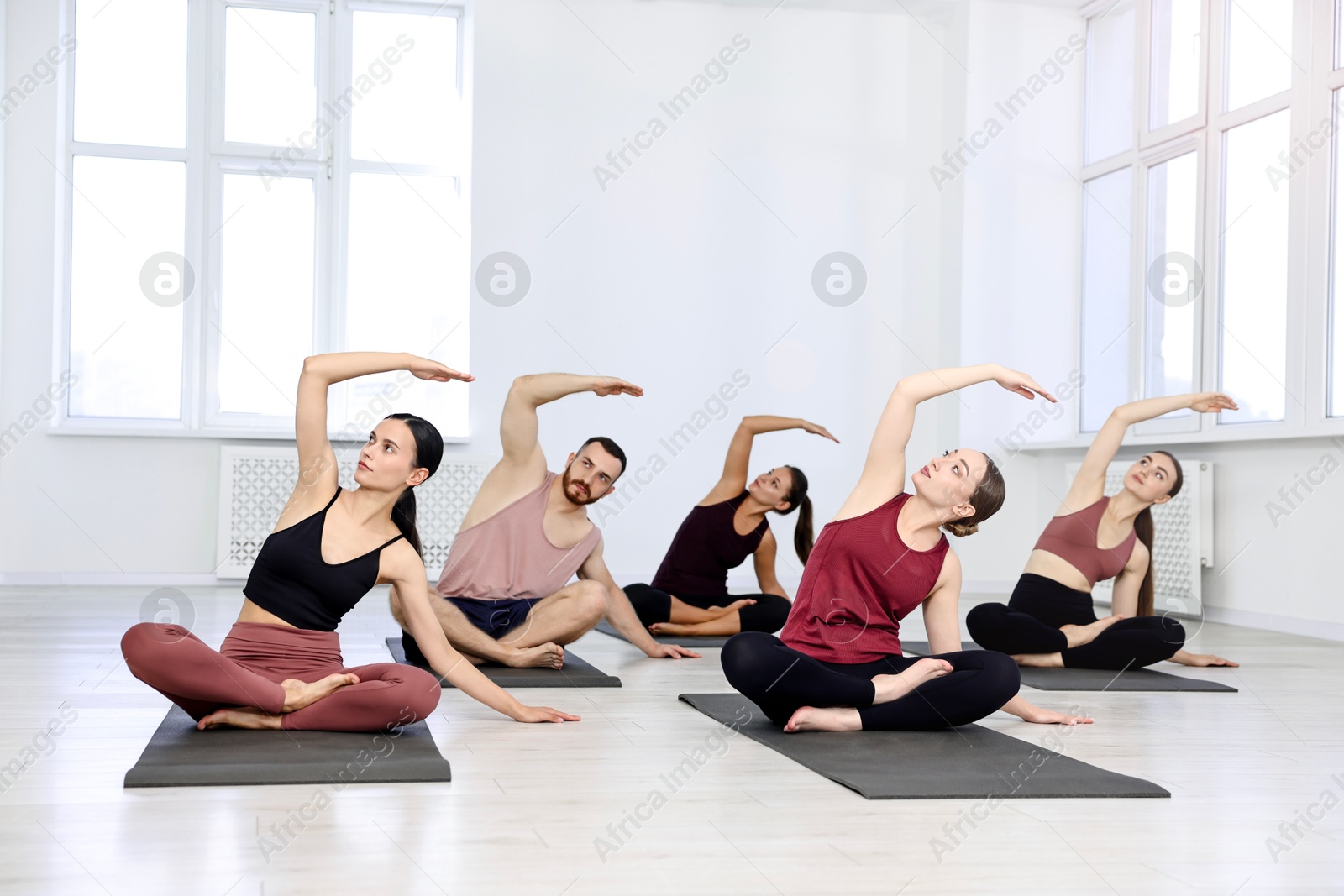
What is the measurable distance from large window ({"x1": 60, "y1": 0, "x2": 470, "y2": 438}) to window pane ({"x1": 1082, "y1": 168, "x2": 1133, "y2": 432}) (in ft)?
11.6

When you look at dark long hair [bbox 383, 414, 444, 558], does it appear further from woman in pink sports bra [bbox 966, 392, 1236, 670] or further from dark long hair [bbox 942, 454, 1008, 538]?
woman in pink sports bra [bbox 966, 392, 1236, 670]

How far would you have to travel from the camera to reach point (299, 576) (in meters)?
2.45

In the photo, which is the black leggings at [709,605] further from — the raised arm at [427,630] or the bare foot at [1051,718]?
the raised arm at [427,630]

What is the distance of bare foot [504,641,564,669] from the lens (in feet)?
11.6

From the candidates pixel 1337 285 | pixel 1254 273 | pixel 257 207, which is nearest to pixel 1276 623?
pixel 1337 285

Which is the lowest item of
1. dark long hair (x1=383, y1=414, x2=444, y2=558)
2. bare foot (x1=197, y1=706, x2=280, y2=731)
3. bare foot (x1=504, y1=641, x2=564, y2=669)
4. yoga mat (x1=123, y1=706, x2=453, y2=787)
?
bare foot (x1=504, y1=641, x2=564, y2=669)

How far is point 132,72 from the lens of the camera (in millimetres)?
6461

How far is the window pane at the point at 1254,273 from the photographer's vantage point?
17.4ft

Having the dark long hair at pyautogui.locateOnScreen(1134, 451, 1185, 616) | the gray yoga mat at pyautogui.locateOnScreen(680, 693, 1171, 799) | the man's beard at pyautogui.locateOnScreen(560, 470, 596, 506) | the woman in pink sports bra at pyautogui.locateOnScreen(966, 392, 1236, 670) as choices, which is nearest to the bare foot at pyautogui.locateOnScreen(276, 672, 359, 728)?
the gray yoga mat at pyautogui.locateOnScreen(680, 693, 1171, 799)

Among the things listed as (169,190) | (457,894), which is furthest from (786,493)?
(169,190)

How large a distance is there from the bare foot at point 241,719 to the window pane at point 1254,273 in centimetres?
451

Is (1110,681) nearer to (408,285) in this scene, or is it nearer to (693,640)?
(693,640)

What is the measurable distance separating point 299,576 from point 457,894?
1.07 metres

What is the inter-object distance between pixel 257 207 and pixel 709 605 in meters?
3.60
